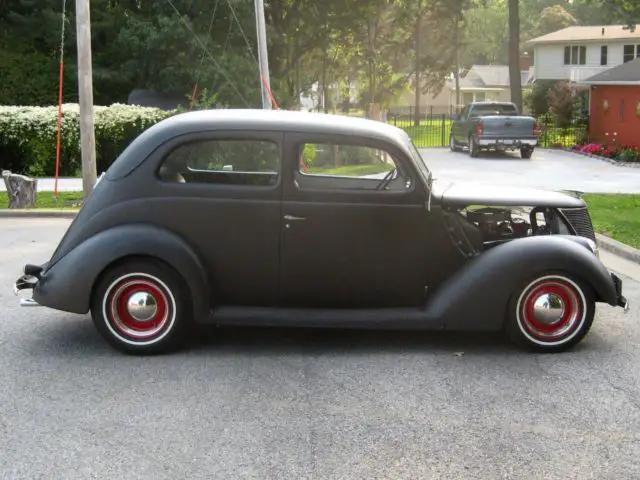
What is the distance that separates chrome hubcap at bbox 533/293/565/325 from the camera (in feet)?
22.7

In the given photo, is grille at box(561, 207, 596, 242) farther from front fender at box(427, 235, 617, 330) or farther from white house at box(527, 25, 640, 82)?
white house at box(527, 25, 640, 82)

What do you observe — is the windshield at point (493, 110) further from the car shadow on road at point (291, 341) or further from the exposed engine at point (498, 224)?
the car shadow on road at point (291, 341)

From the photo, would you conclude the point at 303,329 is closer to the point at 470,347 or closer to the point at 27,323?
the point at 470,347

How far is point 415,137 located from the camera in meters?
51.4

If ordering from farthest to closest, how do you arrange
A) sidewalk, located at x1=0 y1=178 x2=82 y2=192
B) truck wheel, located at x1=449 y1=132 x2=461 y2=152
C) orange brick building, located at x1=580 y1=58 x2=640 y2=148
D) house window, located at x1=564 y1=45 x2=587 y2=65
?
house window, located at x1=564 y1=45 x2=587 y2=65
truck wheel, located at x1=449 y1=132 x2=461 y2=152
orange brick building, located at x1=580 y1=58 x2=640 y2=148
sidewalk, located at x1=0 y1=178 x2=82 y2=192

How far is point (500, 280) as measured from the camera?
6855mm

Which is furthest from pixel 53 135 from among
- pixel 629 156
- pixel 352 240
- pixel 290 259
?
pixel 629 156

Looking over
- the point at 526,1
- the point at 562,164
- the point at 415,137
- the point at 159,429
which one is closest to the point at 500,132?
the point at 562,164

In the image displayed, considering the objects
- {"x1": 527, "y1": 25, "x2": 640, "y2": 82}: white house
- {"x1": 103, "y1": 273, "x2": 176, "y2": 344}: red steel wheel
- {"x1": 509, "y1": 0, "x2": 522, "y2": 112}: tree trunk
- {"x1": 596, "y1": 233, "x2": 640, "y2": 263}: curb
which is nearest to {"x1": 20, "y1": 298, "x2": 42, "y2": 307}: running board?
{"x1": 103, "y1": 273, "x2": 176, "y2": 344}: red steel wheel

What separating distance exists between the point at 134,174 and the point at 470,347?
2.88m

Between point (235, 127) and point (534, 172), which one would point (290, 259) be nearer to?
point (235, 127)

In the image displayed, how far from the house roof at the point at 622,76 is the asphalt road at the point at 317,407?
29.6 meters

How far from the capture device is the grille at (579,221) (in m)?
7.55

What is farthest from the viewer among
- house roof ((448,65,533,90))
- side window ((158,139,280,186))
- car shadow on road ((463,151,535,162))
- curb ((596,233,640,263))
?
house roof ((448,65,533,90))
